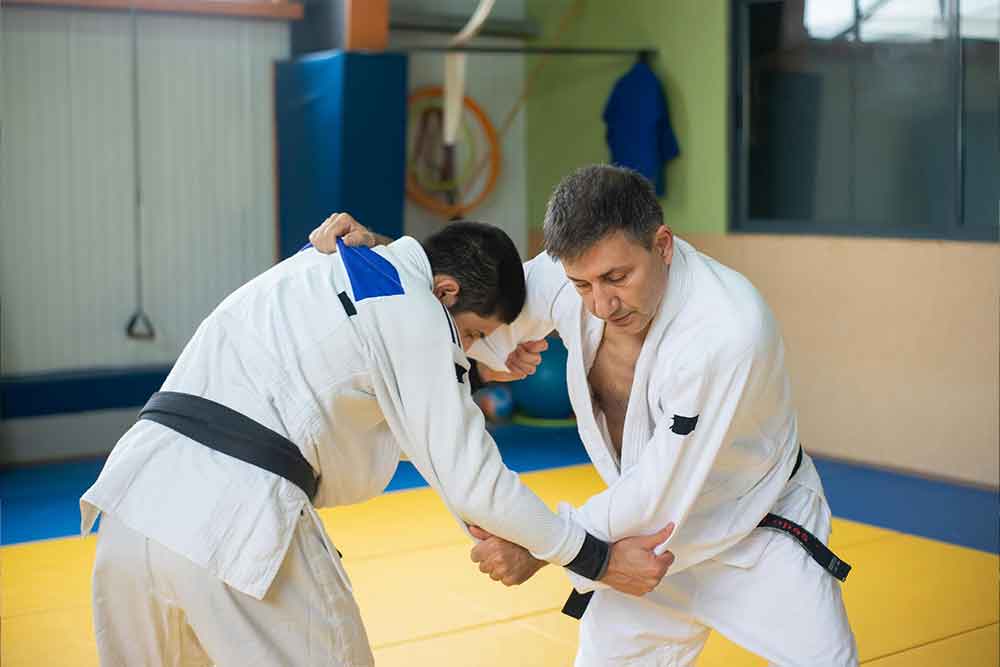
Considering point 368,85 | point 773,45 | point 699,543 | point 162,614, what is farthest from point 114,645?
→ point 773,45

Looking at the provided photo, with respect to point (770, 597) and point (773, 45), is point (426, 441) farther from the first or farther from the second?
point (773, 45)

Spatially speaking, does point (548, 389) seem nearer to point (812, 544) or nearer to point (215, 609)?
point (812, 544)

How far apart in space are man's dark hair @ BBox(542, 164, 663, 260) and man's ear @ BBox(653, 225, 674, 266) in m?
0.02

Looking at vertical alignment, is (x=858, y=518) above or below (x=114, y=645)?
below

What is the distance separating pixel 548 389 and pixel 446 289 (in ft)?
17.4

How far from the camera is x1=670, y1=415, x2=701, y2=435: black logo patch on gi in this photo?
2518 millimetres

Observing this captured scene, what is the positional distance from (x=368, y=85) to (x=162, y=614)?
17.0 feet

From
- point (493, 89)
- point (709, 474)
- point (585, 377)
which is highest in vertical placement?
point (493, 89)

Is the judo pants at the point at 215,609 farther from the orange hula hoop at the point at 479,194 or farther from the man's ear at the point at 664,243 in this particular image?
the orange hula hoop at the point at 479,194

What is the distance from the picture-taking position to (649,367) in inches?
104

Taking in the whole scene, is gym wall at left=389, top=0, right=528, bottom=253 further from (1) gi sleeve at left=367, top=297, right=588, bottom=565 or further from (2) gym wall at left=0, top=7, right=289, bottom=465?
(1) gi sleeve at left=367, top=297, right=588, bottom=565

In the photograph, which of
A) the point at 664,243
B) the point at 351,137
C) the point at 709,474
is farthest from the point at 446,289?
the point at 351,137

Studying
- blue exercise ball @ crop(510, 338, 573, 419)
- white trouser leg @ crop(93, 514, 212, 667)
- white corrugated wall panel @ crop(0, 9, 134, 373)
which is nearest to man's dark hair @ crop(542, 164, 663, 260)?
white trouser leg @ crop(93, 514, 212, 667)

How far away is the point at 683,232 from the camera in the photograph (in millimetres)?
7926
